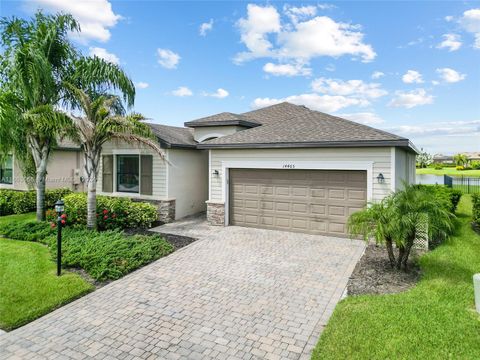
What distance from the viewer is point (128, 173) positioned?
13.5 meters

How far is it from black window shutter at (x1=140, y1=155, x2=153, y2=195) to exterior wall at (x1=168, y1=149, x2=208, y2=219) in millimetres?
876

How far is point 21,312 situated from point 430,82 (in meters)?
17.1

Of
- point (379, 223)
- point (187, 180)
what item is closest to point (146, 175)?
point (187, 180)

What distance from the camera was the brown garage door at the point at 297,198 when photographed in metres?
9.94

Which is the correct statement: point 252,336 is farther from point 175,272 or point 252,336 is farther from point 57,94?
point 57,94

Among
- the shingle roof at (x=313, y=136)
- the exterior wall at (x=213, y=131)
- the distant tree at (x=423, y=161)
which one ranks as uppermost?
the distant tree at (x=423, y=161)

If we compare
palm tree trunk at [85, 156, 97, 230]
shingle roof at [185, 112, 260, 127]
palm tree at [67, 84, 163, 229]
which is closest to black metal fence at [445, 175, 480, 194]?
shingle roof at [185, 112, 260, 127]

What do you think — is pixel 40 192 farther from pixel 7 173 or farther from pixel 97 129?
pixel 7 173

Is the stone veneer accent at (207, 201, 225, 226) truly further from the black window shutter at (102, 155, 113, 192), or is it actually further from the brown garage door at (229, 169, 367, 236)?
the black window shutter at (102, 155, 113, 192)

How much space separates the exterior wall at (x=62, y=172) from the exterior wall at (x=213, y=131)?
7099 mm

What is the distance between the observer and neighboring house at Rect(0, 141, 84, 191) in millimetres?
16031

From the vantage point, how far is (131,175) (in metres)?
13.5

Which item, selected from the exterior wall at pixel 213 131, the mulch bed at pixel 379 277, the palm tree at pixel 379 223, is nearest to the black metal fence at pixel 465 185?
the exterior wall at pixel 213 131

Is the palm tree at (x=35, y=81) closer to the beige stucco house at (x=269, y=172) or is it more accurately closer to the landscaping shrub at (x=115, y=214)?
the landscaping shrub at (x=115, y=214)
